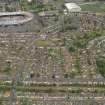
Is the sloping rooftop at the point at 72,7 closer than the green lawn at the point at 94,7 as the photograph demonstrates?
Yes

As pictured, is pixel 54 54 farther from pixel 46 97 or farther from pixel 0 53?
pixel 46 97

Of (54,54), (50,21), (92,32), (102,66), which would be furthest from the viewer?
(50,21)

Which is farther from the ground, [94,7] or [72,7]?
[72,7]

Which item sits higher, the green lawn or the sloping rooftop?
the sloping rooftop

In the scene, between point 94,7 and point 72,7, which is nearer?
point 72,7

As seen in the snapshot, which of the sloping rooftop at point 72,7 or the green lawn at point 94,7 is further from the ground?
the sloping rooftop at point 72,7

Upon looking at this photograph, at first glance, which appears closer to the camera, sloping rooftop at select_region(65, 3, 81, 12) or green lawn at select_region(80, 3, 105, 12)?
sloping rooftop at select_region(65, 3, 81, 12)

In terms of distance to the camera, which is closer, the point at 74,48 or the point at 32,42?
the point at 74,48

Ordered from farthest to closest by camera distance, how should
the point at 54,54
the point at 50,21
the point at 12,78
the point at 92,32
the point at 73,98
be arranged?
the point at 50,21, the point at 92,32, the point at 54,54, the point at 12,78, the point at 73,98

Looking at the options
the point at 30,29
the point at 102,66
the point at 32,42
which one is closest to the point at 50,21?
the point at 30,29
